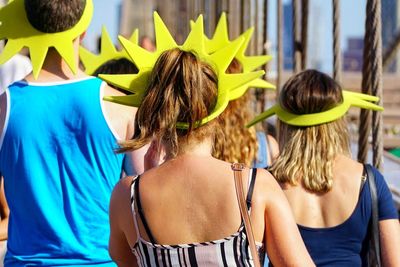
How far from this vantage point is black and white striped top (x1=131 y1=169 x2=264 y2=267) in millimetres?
2355

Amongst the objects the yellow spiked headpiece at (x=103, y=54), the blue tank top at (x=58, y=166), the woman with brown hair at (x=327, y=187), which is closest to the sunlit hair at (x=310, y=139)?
the woman with brown hair at (x=327, y=187)

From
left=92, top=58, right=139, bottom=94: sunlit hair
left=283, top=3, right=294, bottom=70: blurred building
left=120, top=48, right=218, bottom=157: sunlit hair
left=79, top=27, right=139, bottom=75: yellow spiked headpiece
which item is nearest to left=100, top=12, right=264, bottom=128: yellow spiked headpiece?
left=120, top=48, right=218, bottom=157: sunlit hair

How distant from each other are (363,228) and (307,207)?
185mm

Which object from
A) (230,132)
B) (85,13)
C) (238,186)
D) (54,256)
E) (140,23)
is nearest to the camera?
(238,186)

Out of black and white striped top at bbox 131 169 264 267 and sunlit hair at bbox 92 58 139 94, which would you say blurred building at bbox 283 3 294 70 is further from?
black and white striped top at bbox 131 169 264 267

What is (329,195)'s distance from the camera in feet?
10.5

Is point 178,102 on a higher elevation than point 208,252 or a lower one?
higher

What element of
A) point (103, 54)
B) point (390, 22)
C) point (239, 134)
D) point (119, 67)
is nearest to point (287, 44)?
point (390, 22)

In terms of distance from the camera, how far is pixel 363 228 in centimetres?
316

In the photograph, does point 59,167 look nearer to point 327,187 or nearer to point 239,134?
point 327,187

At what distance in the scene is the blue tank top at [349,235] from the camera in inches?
124

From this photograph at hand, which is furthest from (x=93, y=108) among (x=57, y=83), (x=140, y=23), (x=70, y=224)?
(x=140, y=23)

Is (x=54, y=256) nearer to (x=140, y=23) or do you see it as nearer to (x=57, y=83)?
→ (x=57, y=83)

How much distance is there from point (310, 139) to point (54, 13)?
92 cm
